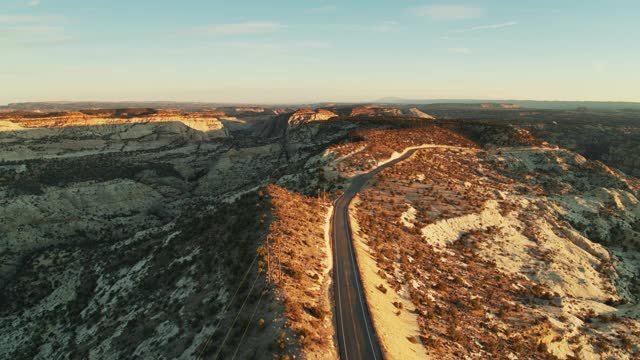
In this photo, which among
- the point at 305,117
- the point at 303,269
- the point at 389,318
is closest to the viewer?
the point at 389,318

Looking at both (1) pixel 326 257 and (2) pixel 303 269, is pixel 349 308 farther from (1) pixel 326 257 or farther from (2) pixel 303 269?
(1) pixel 326 257

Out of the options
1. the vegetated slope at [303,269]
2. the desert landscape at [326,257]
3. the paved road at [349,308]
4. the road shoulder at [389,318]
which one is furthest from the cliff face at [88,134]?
the road shoulder at [389,318]

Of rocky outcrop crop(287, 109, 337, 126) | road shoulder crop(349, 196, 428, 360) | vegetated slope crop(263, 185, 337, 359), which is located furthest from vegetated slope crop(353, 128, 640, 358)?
rocky outcrop crop(287, 109, 337, 126)

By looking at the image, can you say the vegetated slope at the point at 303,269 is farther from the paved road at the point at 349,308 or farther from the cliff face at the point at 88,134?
the cliff face at the point at 88,134

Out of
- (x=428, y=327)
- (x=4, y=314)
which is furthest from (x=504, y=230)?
(x=4, y=314)

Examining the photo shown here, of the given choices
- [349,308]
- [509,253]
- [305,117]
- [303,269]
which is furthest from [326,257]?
[305,117]

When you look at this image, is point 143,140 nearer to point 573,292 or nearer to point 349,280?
point 349,280
